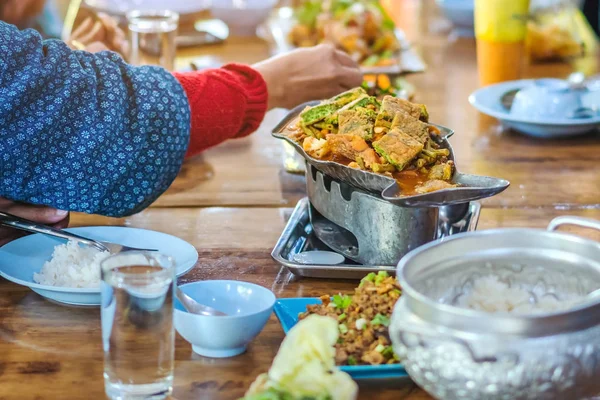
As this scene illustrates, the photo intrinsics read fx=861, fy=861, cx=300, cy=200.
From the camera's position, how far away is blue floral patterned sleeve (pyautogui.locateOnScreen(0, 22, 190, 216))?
1233 millimetres

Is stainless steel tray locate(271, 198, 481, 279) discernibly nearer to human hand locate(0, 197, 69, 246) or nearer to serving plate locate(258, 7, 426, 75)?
human hand locate(0, 197, 69, 246)

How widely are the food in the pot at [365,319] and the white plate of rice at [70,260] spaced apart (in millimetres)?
A: 220

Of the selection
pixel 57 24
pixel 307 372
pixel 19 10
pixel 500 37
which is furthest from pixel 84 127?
pixel 57 24

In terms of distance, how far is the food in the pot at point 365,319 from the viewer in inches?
34.6

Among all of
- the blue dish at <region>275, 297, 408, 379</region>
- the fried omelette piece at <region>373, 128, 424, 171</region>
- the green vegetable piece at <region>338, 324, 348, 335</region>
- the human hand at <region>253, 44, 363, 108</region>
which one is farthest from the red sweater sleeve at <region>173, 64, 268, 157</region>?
the green vegetable piece at <region>338, 324, 348, 335</region>

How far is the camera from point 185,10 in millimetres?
3072

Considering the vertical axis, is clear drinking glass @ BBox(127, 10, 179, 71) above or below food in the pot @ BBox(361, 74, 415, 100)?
above

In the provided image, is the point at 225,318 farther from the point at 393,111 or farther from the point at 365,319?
the point at 393,111

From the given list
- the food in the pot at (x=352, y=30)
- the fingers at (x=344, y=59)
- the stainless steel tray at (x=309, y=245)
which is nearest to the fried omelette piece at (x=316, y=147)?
the stainless steel tray at (x=309, y=245)

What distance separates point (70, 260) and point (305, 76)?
0.84 meters

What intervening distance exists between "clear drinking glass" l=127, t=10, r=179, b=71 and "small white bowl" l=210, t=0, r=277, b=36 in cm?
86

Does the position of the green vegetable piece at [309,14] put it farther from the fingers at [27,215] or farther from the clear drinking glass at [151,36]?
the fingers at [27,215]

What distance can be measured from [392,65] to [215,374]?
1513 millimetres

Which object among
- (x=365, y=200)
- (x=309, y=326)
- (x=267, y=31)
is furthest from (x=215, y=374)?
(x=267, y=31)
